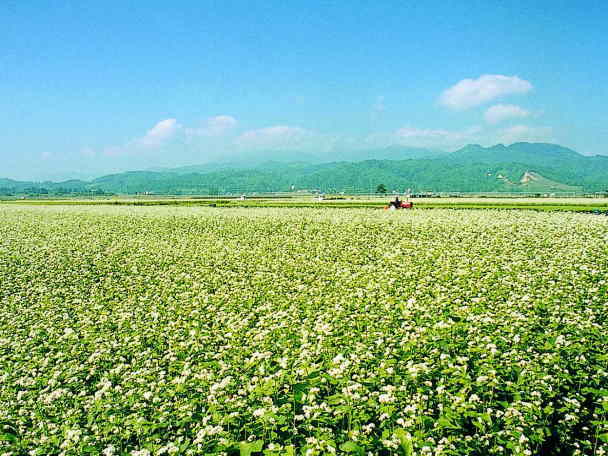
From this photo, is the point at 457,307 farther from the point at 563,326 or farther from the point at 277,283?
the point at 277,283

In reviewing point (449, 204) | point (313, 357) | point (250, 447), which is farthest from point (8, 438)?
point (449, 204)

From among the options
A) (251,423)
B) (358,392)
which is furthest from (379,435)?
(251,423)

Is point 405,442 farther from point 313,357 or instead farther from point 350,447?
point 313,357

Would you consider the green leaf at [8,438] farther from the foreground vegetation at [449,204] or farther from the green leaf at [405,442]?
the foreground vegetation at [449,204]

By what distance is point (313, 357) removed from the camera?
870 cm

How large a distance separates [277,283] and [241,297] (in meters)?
1.99

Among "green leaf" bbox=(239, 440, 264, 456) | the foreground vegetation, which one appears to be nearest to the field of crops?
"green leaf" bbox=(239, 440, 264, 456)

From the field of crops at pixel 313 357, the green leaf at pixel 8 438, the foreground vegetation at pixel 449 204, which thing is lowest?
the green leaf at pixel 8 438

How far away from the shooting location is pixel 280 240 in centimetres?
2736

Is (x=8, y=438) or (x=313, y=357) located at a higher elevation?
(x=313, y=357)

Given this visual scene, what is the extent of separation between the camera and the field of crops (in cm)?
614

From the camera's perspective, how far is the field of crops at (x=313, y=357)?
20.2 feet

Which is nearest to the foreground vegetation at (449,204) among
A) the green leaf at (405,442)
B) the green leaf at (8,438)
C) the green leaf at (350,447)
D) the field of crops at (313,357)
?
the field of crops at (313,357)

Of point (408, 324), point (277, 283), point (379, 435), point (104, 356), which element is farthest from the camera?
Result: point (277, 283)
